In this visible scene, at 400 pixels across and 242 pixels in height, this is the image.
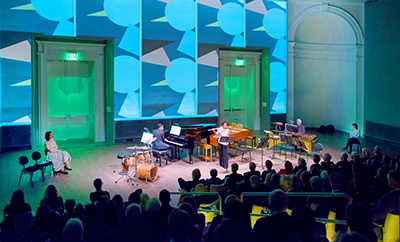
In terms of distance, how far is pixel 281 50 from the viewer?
15008 millimetres

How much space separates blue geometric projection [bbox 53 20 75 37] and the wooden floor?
12.2ft

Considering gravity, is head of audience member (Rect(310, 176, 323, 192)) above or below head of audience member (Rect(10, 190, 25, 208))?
above

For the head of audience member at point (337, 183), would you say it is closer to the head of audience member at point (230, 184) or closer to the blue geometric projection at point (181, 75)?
the head of audience member at point (230, 184)

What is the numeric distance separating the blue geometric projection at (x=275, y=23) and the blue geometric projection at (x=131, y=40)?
214 inches

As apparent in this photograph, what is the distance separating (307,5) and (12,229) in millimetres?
14380

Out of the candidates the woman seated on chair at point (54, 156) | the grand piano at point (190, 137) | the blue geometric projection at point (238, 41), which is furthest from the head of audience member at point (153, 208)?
the blue geometric projection at point (238, 41)

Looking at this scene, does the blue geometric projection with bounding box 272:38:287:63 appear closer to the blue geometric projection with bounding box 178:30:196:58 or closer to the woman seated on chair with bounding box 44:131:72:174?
the blue geometric projection with bounding box 178:30:196:58

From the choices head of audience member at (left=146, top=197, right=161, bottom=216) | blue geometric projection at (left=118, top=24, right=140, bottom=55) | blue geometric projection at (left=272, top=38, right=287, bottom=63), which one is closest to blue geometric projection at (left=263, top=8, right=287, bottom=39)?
blue geometric projection at (left=272, top=38, right=287, bottom=63)

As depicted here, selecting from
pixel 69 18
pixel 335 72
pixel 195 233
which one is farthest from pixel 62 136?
pixel 335 72

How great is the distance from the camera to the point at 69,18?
11.4 m

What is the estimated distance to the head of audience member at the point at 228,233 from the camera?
115 inches

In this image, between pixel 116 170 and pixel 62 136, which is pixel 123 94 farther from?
pixel 116 170

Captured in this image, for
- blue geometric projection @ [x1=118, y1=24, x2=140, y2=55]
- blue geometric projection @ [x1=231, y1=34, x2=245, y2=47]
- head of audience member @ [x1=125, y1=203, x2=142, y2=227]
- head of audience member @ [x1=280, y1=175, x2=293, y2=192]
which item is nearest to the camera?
head of audience member @ [x1=125, y1=203, x2=142, y2=227]

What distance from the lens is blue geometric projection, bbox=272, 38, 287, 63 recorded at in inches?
587
